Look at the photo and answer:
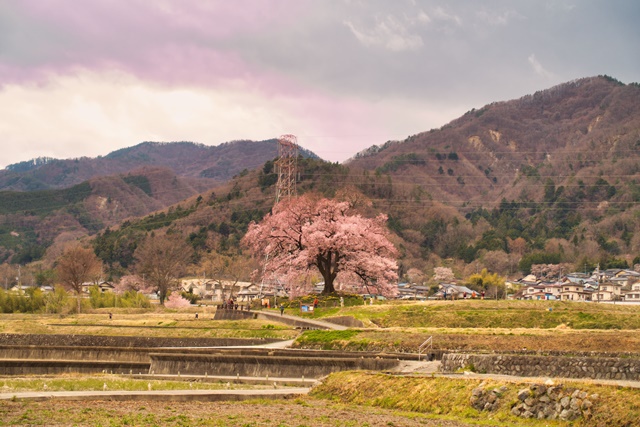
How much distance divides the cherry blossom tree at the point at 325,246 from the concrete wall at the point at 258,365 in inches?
1180

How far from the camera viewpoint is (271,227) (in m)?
71.5

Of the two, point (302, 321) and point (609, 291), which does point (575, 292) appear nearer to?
point (609, 291)

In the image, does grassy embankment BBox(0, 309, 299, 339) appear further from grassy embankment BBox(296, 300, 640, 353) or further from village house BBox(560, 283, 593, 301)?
village house BBox(560, 283, 593, 301)

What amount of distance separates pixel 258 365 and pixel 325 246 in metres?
31.0

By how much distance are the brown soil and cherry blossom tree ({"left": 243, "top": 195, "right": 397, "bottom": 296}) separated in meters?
40.6

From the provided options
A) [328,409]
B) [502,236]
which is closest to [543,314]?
[328,409]

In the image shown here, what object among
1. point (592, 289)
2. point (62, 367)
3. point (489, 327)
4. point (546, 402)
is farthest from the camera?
point (592, 289)

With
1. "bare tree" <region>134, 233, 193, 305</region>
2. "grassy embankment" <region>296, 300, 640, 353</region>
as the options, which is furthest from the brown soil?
"bare tree" <region>134, 233, 193, 305</region>

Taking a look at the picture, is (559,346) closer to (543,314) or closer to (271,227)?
(543,314)

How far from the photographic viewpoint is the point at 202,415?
23172mm

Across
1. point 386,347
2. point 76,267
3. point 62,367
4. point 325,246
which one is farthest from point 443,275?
point 62,367

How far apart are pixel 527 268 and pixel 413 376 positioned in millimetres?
131338

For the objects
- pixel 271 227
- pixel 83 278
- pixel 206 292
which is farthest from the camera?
pixel 206 292

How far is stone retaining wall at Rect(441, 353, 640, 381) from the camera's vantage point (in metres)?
25.1
